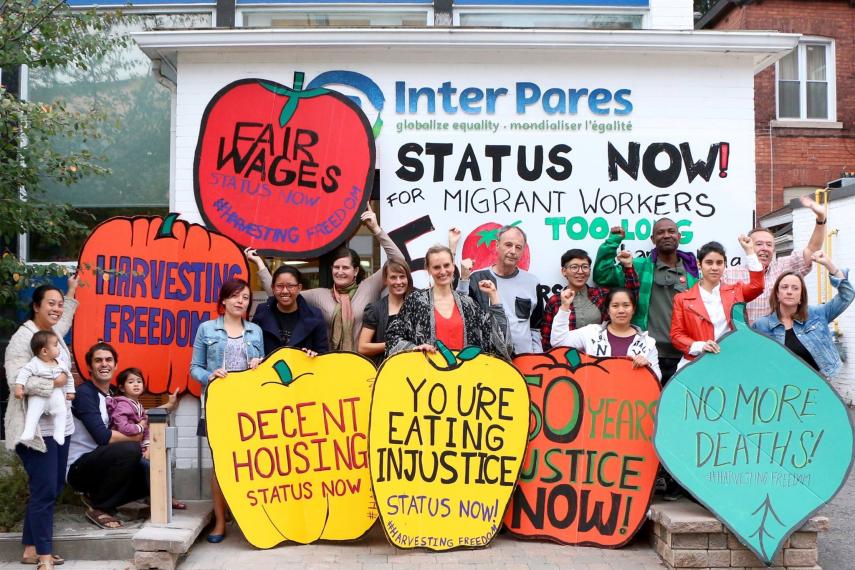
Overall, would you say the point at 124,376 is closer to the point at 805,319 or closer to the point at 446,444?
the point at 446,444

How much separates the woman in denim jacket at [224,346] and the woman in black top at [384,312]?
2.46 ft

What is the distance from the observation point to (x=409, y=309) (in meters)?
5.54

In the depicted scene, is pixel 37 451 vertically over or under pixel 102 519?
over

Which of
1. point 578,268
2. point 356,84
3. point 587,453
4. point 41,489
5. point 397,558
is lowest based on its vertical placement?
point 397,558

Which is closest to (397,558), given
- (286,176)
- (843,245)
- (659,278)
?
(659,278)

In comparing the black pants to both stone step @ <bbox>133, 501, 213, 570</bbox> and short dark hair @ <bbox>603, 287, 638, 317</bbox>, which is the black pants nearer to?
stone step @ <bbox>133, 501, 213, 570</bbox>

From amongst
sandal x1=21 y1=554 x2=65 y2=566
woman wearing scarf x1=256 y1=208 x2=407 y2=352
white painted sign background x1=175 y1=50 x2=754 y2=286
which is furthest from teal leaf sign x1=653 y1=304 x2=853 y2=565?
sandal x1=21 y1=554 x2=65 y2=566

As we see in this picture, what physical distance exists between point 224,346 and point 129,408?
2.81ft

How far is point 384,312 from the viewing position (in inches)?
231

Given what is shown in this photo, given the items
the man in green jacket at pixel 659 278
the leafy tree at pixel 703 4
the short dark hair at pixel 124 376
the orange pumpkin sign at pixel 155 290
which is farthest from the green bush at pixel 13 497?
the leafy tree at pixel 703 4

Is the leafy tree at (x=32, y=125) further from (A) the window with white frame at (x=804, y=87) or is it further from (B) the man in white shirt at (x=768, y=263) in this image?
(A) the window with white frame at (x=804, y=87)

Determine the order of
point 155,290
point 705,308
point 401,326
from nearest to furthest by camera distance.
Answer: point 401,326
point 705,308
point 155,290

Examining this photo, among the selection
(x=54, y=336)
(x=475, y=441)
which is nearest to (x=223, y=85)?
(x=54, y=336)

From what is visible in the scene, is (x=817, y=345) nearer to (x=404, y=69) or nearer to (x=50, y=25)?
(x=404, y=69)
